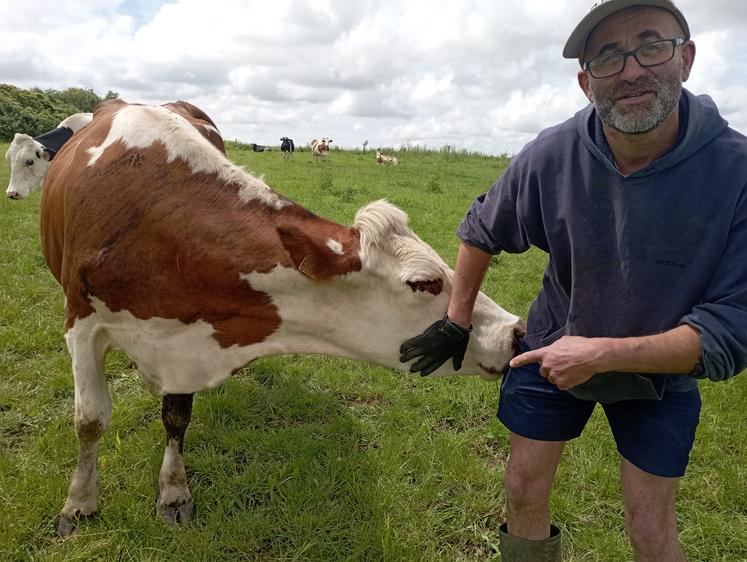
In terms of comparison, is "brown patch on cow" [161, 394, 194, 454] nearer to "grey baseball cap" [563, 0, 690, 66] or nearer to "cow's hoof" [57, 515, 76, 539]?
"cow's hoof" [57, 515, 76, 539]

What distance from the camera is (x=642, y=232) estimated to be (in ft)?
6.73

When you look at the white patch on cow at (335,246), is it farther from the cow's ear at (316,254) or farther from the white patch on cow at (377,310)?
the white patch on cow at (377,310)

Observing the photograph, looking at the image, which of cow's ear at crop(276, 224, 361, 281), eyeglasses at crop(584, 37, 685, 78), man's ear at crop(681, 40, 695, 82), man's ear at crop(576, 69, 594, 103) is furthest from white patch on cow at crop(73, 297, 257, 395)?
man's ear at crop(681, 40, 695, 82)

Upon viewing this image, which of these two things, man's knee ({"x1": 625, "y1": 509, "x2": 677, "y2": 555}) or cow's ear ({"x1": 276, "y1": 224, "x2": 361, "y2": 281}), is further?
cow's ear ({"x1": 276, "y1": 224, "x2": 361, "y2": 281})

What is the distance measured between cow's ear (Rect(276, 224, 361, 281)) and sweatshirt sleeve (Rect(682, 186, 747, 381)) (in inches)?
54.8

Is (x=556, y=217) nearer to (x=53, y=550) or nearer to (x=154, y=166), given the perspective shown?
(x=154, y=166)

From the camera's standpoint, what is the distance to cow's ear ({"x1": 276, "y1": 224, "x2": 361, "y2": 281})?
261 cm

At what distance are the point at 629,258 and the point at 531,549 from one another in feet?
4.20

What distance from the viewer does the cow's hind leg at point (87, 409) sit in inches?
121

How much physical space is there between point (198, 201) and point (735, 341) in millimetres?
2268

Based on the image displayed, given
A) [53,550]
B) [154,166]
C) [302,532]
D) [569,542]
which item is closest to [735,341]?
[569,542]

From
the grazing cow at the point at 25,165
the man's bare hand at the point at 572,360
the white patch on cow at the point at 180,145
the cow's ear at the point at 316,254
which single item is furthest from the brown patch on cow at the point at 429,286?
the grazing cow at the point at 25,165

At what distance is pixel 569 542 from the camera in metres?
3.13

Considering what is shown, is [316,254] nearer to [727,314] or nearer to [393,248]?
[393,248]
